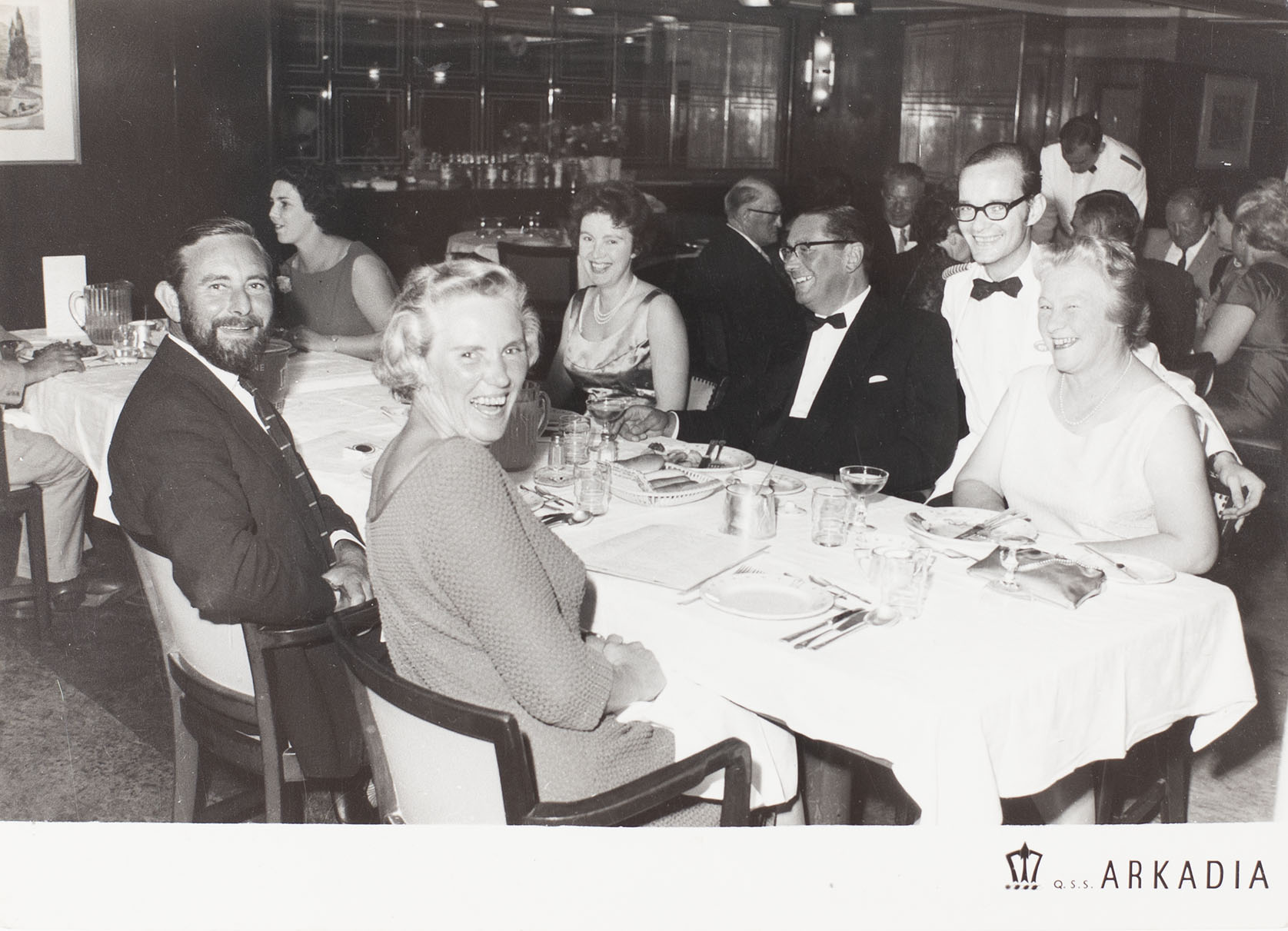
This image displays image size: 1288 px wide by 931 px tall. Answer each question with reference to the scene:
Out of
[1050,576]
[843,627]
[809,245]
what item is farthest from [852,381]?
[843,627]

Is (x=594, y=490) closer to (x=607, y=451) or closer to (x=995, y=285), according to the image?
(x=607, y=451)

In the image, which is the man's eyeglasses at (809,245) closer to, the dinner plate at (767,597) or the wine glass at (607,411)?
the wine glass at (607,411)

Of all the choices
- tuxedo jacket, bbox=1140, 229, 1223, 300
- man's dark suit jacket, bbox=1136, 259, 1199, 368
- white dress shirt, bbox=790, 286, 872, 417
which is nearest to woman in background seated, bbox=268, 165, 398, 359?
white dress shirt, bbox=790, 286, 872, 417

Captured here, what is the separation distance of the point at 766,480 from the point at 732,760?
105 cm

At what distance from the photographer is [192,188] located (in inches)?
225

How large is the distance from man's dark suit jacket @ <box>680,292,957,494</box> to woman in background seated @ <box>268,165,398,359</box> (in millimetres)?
2050

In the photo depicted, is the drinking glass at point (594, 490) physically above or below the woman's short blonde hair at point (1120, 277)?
below

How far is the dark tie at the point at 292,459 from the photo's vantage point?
253 cm

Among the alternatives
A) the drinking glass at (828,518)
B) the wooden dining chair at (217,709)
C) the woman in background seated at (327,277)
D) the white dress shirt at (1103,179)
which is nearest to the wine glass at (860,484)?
the drinking glass at (828,518)

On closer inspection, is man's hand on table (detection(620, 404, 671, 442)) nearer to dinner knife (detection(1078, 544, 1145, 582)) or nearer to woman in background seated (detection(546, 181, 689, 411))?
woman in background seated (detection(546, 181, 689, 411))

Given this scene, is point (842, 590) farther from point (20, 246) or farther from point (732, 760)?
point (20, 246)

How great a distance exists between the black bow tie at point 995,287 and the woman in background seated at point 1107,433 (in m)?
0.66

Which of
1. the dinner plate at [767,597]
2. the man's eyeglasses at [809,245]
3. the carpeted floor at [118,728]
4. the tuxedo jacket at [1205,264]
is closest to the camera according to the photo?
the dinner plate at [767,597]

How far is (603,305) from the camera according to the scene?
4074 millimetres
